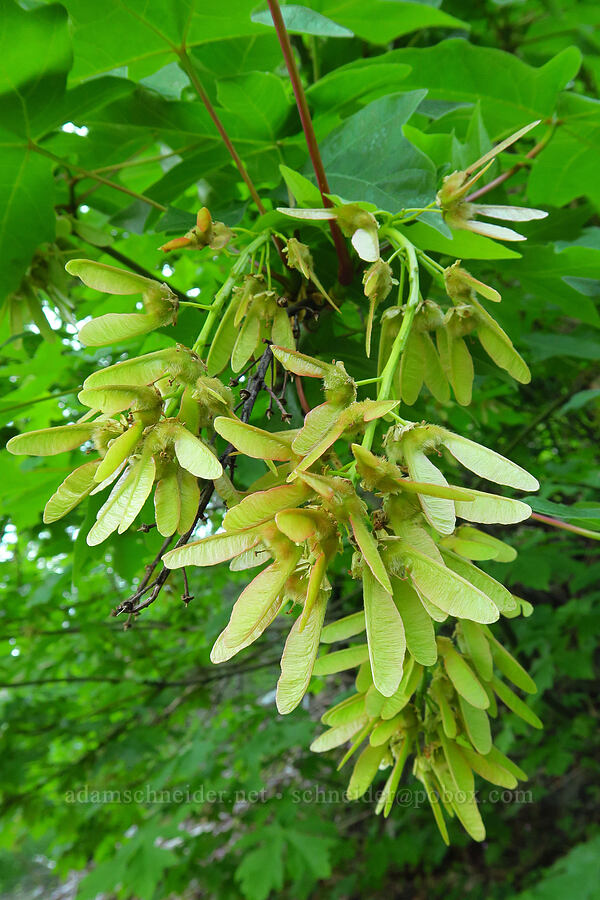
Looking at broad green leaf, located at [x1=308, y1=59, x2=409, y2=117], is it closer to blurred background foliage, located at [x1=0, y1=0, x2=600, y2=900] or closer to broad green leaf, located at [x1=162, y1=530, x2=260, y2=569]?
blurred background foliage, located at [x1=0, y1=0, x2=600, y2=900]

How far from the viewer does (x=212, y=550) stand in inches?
17.4

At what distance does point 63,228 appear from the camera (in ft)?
3.29

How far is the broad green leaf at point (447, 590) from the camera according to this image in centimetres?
42

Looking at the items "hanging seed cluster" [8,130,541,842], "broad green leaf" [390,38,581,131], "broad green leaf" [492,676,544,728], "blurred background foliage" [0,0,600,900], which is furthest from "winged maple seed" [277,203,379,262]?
"broad green leaf" [390,38,581,131]

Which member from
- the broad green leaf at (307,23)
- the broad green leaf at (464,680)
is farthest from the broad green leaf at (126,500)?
the broad green leaf at (307,23)

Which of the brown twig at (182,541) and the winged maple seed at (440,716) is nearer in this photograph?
the brown twig at (182,541)

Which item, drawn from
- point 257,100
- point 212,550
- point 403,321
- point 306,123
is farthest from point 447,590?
point 257,100

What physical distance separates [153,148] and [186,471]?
113 cm

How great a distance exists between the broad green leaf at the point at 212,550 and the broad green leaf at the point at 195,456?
0.05 metres

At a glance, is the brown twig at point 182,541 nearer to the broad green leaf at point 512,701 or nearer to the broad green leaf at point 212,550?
the broad green leaf at point 212,550

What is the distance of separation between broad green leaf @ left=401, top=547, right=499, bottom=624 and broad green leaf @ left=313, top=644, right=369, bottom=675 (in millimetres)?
188

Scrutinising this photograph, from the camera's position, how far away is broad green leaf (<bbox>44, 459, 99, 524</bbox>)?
531mm

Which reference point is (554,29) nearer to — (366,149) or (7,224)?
(366,149)

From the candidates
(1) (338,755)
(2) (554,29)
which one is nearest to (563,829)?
(1) (338,755)
